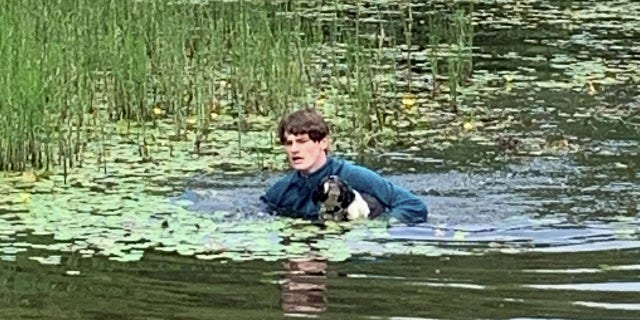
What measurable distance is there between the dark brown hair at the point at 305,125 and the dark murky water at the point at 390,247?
0.52 meters

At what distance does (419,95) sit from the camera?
1394 cm

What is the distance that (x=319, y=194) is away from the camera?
8602mm

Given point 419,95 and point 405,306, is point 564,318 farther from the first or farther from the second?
point 419,95

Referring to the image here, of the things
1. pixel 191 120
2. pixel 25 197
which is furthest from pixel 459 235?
pixel 191 120

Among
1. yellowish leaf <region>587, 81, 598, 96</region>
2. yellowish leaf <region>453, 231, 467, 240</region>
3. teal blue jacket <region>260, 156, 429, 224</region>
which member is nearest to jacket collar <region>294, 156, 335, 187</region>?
teal blue jacket <region>260, 156, 429, 224</region>

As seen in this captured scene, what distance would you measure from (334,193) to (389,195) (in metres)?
0.48

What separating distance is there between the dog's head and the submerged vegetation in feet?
8.53

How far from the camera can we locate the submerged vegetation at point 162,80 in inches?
415

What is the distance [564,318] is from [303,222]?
2.69 metres

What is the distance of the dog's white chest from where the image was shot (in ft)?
28.3

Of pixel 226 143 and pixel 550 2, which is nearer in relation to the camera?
pixel 226 143

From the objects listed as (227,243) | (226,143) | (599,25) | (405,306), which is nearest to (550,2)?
(599,25)

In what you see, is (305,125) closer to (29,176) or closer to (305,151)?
(305,151)

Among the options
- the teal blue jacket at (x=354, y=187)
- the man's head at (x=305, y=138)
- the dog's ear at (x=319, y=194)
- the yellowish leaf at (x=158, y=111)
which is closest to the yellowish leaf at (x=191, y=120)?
the yellowish leaf at (x=158, y=111)
